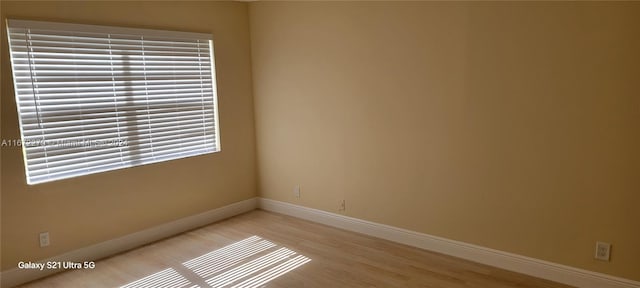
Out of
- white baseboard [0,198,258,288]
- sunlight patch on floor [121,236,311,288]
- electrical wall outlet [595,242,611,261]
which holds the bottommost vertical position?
sunlight patch on floor [121,236,311,288]

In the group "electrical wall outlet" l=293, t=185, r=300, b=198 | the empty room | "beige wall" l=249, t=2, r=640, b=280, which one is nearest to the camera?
"beige wall" l=249, t=2, r=640, b=280

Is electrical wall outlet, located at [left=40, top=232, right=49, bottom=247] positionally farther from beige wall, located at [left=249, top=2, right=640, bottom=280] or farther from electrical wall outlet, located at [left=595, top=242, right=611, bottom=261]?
electrical wall outlet, located at [left=595, top=242, right=611, bottom=261]

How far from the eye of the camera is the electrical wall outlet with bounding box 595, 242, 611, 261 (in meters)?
2.68

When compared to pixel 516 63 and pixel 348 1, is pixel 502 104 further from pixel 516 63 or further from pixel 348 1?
pixel 348 1

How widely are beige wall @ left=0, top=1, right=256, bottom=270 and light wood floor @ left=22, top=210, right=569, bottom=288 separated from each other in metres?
0.29

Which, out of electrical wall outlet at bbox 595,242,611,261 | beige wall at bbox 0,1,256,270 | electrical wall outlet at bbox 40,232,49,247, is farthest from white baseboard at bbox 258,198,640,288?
electrical wall outlet at bbox 40,232,49,247

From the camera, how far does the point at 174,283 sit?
3.00m

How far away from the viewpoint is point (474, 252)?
3.24 meters

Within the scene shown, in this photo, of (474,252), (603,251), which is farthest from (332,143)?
(603,251)

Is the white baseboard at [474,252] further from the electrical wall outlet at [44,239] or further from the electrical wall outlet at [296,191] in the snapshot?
the electrical wall outlet at [44,239]

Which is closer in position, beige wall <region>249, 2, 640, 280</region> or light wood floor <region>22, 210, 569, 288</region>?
beige wall <region>249, 2, 640, 280</region>

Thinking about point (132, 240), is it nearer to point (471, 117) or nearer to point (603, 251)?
point (471, 117)

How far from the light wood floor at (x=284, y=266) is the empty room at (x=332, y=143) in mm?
21

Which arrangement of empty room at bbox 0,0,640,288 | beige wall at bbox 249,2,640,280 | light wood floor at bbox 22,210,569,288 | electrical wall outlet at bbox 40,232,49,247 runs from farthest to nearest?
electrical wall outlet at bbox 40,232,49,247, light wood floor at bbox 22,210,569,288, empty room at bbox 0,0,640,288, beige wall at bbox 249,2,640,280
